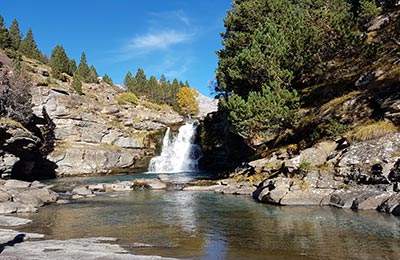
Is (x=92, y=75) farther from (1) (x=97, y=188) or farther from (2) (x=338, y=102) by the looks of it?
(2) (x=338, y=102)

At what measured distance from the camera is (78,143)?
7100 centimetres

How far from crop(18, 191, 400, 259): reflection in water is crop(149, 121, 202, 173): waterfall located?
139ft

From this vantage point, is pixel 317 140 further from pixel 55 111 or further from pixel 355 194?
pixel 55 111

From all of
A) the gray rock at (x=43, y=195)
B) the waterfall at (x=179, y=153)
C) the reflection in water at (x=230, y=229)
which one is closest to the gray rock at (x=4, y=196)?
the gray rock at (x=43, y=195)

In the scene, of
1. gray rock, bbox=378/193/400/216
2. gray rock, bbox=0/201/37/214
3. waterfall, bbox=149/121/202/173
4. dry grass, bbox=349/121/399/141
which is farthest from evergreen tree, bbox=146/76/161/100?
gray rock, bbox=378/193/400/216

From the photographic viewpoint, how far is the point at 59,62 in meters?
109

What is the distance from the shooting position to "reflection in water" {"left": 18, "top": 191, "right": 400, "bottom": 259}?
1400 centimetres

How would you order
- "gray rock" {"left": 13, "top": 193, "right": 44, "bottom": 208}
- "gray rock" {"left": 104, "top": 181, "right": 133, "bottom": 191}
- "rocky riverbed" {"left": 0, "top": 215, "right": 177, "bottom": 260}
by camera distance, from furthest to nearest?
"gray rock" {"left": 104, "top": 181, "right": 133, "bottom": 191}, "gray rock" {"left": 13, "top": 193, "right": 44, "bottom": 208}, "rocky riverbed" {"left": 0, "top": 215, "right": 177, "bottom": 260}

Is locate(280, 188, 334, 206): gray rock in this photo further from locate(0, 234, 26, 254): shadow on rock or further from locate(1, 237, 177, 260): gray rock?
locate(0, 234, 26, 254): shadow on rock

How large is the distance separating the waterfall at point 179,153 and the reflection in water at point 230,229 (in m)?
42.2

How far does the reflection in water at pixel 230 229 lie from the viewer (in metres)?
14.0

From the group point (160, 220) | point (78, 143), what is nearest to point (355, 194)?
point (160, 220)

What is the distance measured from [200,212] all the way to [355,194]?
425 inches

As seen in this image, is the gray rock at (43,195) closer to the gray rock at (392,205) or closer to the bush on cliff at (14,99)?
the bush on cliff at (14,99)
